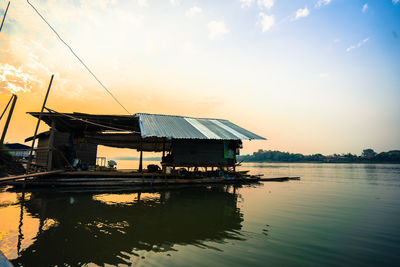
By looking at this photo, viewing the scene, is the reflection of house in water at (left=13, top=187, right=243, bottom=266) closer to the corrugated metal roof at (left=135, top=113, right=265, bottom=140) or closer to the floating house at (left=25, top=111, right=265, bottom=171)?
the corrugated metal roof at (left=135, top=113, right=265, bottom=140)

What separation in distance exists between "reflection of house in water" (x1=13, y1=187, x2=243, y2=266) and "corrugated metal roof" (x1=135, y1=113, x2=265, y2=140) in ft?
17.1

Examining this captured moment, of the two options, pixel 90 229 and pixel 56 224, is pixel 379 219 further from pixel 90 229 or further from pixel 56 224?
pixel 56 224

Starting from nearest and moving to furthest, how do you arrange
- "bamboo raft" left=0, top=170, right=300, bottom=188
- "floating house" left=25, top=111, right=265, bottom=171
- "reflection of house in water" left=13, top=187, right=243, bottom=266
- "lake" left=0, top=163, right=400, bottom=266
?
"lake" left=0, top=163, right=400, bottom=266, "reflection of house in water" left=13, top=187, right=243, bottom=266, "bamboo raft" left=0, top=170, right=300, bottom=188, "floating house" left=25, top=111, right=265, bottom=171

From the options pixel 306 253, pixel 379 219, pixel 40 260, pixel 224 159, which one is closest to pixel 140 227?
pixel 40 260

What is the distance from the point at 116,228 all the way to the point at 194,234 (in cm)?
265

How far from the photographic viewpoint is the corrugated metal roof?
544 inches

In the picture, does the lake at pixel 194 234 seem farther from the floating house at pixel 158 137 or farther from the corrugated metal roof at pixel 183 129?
the floating house at pixel 158 137

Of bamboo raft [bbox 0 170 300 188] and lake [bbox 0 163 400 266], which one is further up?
bamboo raft [bbox 0 170 300 188]

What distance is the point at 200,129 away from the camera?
16.4 m

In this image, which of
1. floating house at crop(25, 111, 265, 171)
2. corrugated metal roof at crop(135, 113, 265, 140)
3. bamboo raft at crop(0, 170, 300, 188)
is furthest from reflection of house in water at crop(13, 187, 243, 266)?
floating house at crop(25, 111, 265, 171)

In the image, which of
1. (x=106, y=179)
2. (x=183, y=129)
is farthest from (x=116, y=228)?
(x=183, y=129)

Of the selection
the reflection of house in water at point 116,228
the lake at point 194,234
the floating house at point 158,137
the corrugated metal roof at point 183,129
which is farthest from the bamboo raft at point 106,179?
the corrugated metal roof at point 183,129

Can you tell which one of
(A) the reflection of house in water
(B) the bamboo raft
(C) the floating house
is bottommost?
(A) the reflection of house in water

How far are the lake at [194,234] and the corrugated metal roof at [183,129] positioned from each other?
17.6 feet
